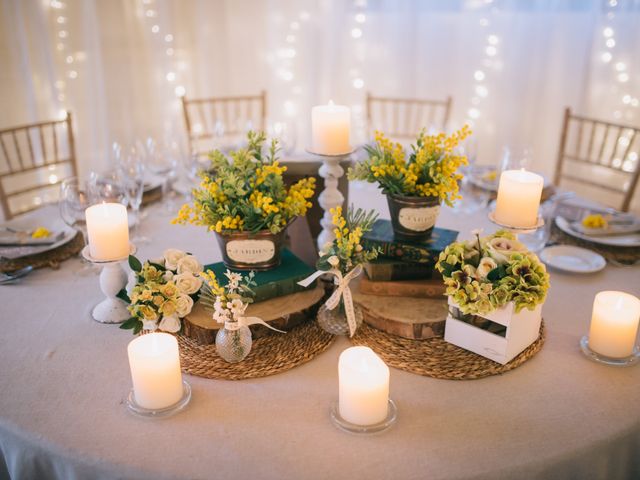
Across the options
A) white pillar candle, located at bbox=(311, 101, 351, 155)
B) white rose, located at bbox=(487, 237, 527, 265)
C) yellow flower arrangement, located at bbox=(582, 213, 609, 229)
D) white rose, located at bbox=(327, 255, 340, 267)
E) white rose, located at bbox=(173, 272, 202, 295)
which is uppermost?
white pillar candle, located at bbox=(311, 101, 351, 155)

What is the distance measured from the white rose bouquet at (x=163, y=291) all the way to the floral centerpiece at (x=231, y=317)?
0.04m

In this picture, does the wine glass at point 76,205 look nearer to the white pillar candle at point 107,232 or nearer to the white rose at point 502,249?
the white pillar candle at point 107,232

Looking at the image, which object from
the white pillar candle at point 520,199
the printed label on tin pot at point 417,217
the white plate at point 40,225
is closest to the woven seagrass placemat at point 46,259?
the white plate at point 40,225

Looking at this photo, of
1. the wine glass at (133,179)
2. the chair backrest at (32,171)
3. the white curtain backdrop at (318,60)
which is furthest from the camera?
the chair backrest at (32,171)

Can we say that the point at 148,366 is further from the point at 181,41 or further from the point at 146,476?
the point at 181,41

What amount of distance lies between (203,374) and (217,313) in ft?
0.42

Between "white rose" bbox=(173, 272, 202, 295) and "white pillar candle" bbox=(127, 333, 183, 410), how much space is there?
0.17m

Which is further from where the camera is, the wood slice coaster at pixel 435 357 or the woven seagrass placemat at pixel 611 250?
the woven seagrass placemat at pixel 611 250

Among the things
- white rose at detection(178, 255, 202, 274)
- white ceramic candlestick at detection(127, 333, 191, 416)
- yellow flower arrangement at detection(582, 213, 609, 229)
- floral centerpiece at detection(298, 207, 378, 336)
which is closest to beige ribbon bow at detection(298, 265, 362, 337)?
floral centerpiece at detection(298, 207, 378, 336)

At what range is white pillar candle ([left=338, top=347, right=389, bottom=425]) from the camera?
102 centimetres

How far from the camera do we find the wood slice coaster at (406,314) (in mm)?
1292

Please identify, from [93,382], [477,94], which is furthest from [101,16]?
[93,382]

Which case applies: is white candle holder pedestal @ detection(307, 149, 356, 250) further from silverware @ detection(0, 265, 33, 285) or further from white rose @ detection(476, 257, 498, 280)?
silverware @ detection(0, 265, 33, 285)

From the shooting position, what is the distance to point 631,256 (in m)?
1.66
